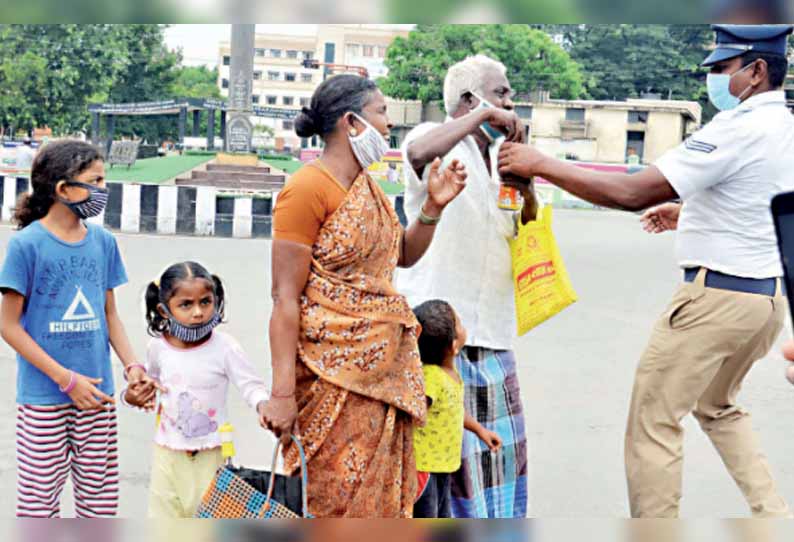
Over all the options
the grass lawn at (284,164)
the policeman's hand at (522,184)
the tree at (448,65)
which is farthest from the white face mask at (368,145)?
the tree at (448,65)

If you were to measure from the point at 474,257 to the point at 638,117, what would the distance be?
2762cm

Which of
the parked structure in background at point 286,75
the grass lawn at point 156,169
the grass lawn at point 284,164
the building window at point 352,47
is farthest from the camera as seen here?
the parked structure in background at point 286,75

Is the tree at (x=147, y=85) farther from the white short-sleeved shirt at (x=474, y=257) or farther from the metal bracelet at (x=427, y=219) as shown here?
the metal bracelet at (x=427, y=219)

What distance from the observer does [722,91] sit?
3.28m

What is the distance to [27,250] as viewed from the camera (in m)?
3.01

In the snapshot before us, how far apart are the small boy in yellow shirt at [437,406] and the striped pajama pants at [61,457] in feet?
3.11

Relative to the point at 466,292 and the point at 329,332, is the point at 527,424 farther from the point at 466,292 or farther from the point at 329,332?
the point at 329,332

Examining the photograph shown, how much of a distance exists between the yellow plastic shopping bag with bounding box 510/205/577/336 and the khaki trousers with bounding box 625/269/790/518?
1.28 feet

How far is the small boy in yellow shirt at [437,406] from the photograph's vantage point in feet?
10.5

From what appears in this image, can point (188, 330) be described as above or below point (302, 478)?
above

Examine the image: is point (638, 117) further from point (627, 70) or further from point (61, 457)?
point (61, 457)

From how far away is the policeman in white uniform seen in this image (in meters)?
3.05

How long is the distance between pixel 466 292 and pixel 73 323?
1.24 m

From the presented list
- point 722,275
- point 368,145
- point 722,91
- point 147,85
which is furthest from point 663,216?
point 147,85
